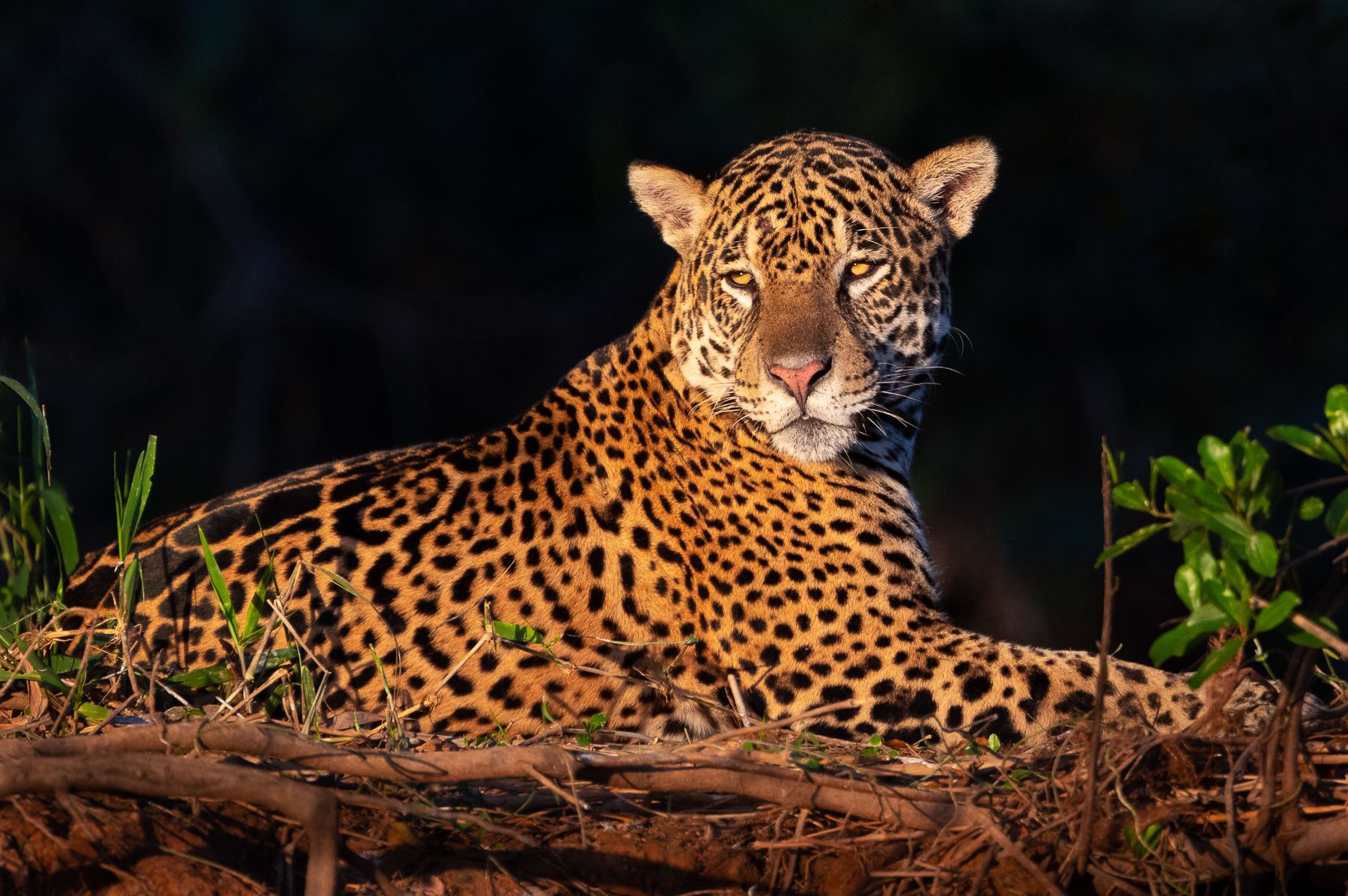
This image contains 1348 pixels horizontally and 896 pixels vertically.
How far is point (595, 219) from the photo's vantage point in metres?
15.4

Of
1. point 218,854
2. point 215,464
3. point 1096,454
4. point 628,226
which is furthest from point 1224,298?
point 218,854

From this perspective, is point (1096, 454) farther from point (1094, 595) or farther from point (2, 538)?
point (2, 538)

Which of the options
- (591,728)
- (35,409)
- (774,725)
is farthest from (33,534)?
(774,725)

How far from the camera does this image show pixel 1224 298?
1207cm

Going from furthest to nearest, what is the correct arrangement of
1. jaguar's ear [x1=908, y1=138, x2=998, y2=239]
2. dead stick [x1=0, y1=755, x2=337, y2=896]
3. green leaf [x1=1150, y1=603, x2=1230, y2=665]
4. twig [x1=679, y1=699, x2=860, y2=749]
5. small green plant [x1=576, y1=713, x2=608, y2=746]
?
jaguar's ear [x1=908, y1=138, x2=998, y2=239], small green plant [x1=576, y1=713, x2=608, y2=746], twig [x1=679, y1=699, x2=860, y2=749], green leaf [x1=1150, y1=603, x2=1230, y2=665], dead stick [x1=0, y1=755, x2=337, y2=896]

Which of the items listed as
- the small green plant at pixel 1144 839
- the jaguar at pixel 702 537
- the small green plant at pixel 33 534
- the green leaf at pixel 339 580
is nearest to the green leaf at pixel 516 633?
the jaguar at pixel 702 537

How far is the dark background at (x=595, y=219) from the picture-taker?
1161 centimetres

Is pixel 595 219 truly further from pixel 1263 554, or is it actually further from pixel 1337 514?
pixel 1263 554

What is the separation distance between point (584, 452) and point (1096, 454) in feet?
27.4

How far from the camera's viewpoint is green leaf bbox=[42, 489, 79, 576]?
4.97 metres

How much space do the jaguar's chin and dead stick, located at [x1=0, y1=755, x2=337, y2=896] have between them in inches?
98.2

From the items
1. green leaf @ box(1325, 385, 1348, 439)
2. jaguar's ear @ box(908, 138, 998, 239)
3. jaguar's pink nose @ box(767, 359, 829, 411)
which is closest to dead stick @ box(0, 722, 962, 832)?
green leaf @ box(1325, 385, 1348, 439)

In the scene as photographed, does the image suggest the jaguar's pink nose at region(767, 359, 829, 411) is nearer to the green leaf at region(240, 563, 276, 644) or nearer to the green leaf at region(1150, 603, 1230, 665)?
the green leaf at region(240, 563, 276, 644)

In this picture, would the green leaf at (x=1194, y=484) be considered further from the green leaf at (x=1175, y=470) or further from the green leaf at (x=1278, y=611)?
the green leaf at (x=1278, y=611)
